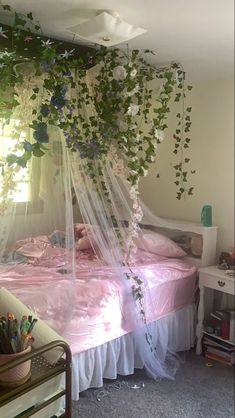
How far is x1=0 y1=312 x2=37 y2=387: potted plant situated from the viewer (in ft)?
5.24

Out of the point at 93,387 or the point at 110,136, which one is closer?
the point at 110,136

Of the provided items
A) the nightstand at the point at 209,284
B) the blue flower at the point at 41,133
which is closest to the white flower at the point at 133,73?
the blue flower at the point at 41,133

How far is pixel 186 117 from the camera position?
9.97ft

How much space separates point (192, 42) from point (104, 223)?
1292 mm

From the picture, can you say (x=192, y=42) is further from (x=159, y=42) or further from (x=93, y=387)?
(x=93, y=387)

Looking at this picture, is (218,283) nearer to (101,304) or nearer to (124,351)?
(124,351)

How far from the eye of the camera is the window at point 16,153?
1987mm

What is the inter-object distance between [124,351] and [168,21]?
2132 mm

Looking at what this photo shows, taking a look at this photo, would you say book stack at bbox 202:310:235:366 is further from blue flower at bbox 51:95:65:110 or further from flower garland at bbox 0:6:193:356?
blue flower at bbox 51:95:65:110

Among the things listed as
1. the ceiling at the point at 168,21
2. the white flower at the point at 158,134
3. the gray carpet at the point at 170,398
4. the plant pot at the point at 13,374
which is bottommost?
the gray carpet at the point at 170,398

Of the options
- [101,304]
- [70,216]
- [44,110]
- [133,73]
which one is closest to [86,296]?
[101,304]

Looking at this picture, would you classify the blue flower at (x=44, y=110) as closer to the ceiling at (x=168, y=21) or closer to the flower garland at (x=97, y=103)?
the flower garland at (x=97, y=103)

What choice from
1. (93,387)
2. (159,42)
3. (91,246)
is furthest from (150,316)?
(159,42)

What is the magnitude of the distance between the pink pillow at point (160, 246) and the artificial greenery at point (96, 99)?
676 mm
